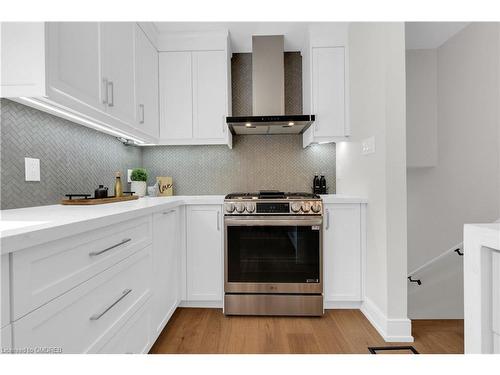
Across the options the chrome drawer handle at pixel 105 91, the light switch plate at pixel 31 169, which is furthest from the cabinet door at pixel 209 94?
the light switch plate at pixel 31 169

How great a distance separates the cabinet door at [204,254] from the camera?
2375mm

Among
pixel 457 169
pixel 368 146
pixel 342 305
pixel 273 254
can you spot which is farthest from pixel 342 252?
pixel 457 169

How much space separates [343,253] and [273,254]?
574 mm

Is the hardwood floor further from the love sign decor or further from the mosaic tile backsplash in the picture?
the mosaic tile backsplash

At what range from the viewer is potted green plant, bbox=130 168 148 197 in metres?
2.61

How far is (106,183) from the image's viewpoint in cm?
227

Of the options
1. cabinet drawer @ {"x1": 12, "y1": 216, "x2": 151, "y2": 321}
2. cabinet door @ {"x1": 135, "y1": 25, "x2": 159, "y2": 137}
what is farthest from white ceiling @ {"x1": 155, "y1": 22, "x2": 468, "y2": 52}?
cabinet drawer @ {"x1": 12, "y1": 216, "x2": 151, "y2": 321}

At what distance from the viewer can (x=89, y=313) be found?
1.04 m

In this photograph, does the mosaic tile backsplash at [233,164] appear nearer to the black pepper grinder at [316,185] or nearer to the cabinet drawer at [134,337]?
the black pepper grinder at [316,185]

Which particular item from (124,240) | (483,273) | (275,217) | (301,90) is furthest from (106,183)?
(483,273)

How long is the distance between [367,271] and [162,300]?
5.13 feet

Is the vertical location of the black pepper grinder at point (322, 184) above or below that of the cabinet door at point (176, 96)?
below

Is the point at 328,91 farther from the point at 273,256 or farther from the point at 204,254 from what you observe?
the point at 204,254

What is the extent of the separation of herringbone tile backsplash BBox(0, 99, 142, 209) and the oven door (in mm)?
1063
